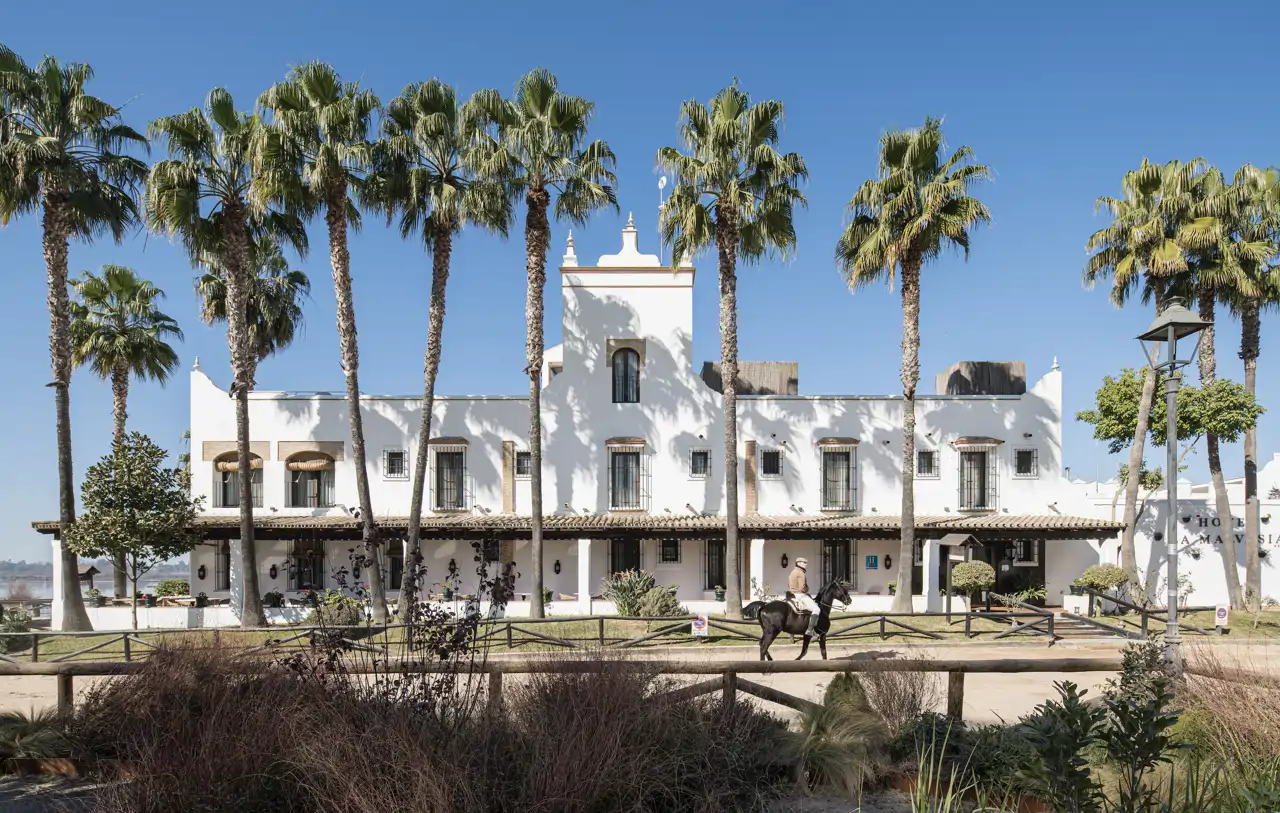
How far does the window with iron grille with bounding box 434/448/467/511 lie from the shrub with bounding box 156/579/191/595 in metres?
9.64

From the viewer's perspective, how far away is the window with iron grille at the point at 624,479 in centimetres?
2652

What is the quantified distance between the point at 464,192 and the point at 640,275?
654cm

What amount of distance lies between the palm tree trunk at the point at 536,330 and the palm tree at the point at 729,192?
11.2ft

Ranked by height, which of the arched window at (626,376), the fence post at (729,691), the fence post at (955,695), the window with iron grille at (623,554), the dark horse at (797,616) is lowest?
the window with iron grille at (623,554)

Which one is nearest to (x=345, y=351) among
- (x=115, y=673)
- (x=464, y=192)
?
(x=464, y=192)

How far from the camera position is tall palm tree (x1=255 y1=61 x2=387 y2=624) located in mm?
21328

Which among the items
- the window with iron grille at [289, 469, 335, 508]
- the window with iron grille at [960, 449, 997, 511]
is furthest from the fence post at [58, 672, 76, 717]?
the window with iron grille at [960, 449, 997, 511]

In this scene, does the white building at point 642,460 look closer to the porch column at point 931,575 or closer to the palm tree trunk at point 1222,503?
the porch column at point 931,575

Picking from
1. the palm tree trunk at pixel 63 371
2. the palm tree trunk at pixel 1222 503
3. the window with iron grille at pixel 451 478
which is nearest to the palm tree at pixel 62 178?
→ the palm tree trunk at pixel 63 371

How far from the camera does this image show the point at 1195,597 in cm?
2670

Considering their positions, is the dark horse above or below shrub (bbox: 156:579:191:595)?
above

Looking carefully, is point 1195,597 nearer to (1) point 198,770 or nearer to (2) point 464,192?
(2) point 464,192

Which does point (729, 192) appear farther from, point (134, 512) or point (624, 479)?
point (134, 512)

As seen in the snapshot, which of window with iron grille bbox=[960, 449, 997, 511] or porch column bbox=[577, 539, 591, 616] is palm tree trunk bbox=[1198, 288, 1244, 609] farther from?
porch column bbox=[577, 539, 591, 616]
